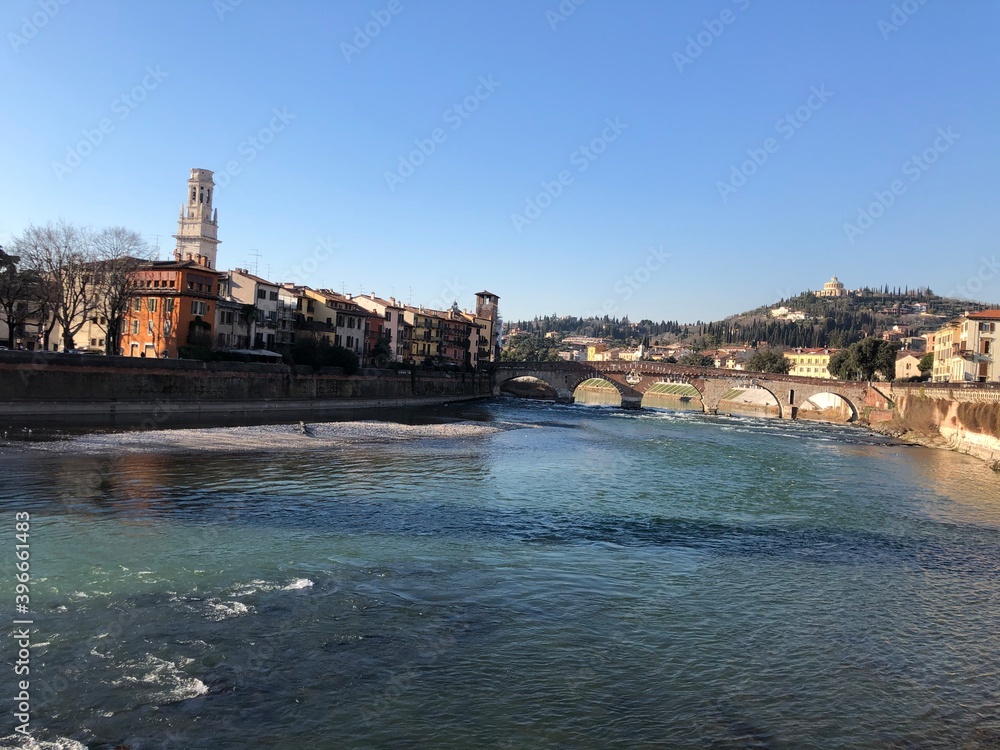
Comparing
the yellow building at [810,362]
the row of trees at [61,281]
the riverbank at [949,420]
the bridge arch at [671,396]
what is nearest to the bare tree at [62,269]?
the row of trees at [61,281]

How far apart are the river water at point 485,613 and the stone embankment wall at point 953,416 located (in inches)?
764

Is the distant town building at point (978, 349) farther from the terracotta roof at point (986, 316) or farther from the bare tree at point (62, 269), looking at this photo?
the bare tree at point (62, 269)

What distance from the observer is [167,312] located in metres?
54.6

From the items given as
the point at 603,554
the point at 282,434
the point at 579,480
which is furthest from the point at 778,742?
the point at 282,434

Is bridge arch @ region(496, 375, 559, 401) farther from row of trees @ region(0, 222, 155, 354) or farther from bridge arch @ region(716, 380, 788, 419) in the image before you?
row of trees @ region(0, 222, 155, 354)

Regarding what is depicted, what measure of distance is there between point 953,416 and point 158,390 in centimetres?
5217

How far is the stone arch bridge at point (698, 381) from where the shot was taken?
78500mm

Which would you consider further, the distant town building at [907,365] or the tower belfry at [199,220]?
the distant town building at [907,365]

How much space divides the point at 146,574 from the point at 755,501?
19544 millimetres

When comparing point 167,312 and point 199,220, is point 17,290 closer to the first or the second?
point 167,312

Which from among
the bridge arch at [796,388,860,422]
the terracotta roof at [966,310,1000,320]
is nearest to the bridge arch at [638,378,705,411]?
the bridge arch at [796,388,860,422]

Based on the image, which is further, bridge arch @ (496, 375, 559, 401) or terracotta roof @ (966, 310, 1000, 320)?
bridge arch @ (496, 375, 559, 401)

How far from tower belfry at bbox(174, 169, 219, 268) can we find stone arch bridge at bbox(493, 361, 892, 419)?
1642 inches

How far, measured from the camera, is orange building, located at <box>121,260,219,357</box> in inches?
2138
